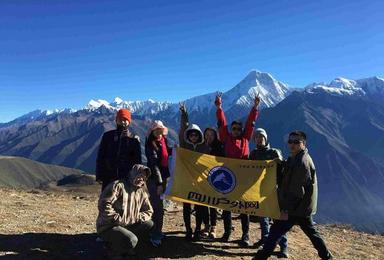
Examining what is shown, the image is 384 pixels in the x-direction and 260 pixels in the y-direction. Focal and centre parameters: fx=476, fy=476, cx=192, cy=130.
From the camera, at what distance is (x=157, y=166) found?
13.1 m

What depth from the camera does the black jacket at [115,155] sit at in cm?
1261

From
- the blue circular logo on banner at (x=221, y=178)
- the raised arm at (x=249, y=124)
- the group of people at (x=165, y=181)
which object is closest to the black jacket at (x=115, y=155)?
the group of people at (x=165, y=181)

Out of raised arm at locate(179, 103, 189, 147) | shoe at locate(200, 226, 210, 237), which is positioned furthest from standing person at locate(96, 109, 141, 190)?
shoe at locate(200, 226, 210, 237)

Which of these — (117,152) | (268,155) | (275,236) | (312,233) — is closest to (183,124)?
(117,152)

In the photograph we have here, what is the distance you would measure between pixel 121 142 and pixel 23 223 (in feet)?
17.6

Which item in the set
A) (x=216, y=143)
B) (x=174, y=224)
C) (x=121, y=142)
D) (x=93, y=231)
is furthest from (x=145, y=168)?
(x=174, y=224)

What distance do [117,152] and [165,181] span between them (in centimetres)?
179

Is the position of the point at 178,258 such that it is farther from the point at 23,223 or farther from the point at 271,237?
the point at 23,223

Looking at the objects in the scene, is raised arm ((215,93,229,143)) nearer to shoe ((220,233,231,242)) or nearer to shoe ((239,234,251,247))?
shoe ((220,233,231,242))

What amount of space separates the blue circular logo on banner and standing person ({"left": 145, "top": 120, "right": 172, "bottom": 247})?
1.40 metres

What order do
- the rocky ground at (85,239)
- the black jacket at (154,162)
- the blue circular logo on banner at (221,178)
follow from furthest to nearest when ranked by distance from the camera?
the blue circular logo on banner at (221,178)
the black jacket at (154,162)
the rocky ground at (85,239)

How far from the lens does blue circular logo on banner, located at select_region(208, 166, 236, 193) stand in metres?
13.7

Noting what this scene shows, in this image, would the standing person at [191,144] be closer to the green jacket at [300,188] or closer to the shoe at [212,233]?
the shoe at [212,233]

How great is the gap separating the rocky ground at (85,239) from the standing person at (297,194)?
1808 millimetres
